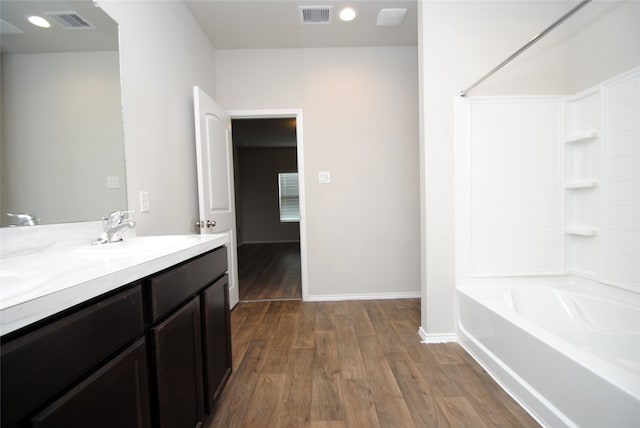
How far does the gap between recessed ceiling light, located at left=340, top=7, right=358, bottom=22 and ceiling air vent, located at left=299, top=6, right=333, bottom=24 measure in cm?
10

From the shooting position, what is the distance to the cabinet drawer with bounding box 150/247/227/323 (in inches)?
34.6

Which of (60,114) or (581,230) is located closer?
(60,114)

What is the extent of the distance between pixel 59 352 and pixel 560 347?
67.1 inches

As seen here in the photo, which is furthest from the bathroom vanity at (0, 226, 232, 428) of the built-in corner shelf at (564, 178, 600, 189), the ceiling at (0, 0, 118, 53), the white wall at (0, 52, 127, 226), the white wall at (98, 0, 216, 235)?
the built-in corner shelf at (564, 178, 600, 189)

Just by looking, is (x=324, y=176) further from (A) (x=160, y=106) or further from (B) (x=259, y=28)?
(A) (x=160, y=106)

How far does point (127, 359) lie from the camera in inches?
29.5

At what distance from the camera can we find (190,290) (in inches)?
42.7

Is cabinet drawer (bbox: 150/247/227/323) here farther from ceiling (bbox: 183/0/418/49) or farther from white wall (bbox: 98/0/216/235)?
ceiling (bbox: 183/0/418/49)

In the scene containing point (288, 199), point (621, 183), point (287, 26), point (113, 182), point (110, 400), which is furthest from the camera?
point (288, 199)

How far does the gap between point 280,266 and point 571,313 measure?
368cm

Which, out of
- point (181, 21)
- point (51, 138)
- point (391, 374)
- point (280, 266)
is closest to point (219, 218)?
point (51, 138)

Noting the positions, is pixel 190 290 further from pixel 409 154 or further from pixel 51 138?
pixel 409 154

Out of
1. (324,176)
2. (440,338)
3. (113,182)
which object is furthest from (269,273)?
(113,182)

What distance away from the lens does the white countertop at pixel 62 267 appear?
0.51 meters
